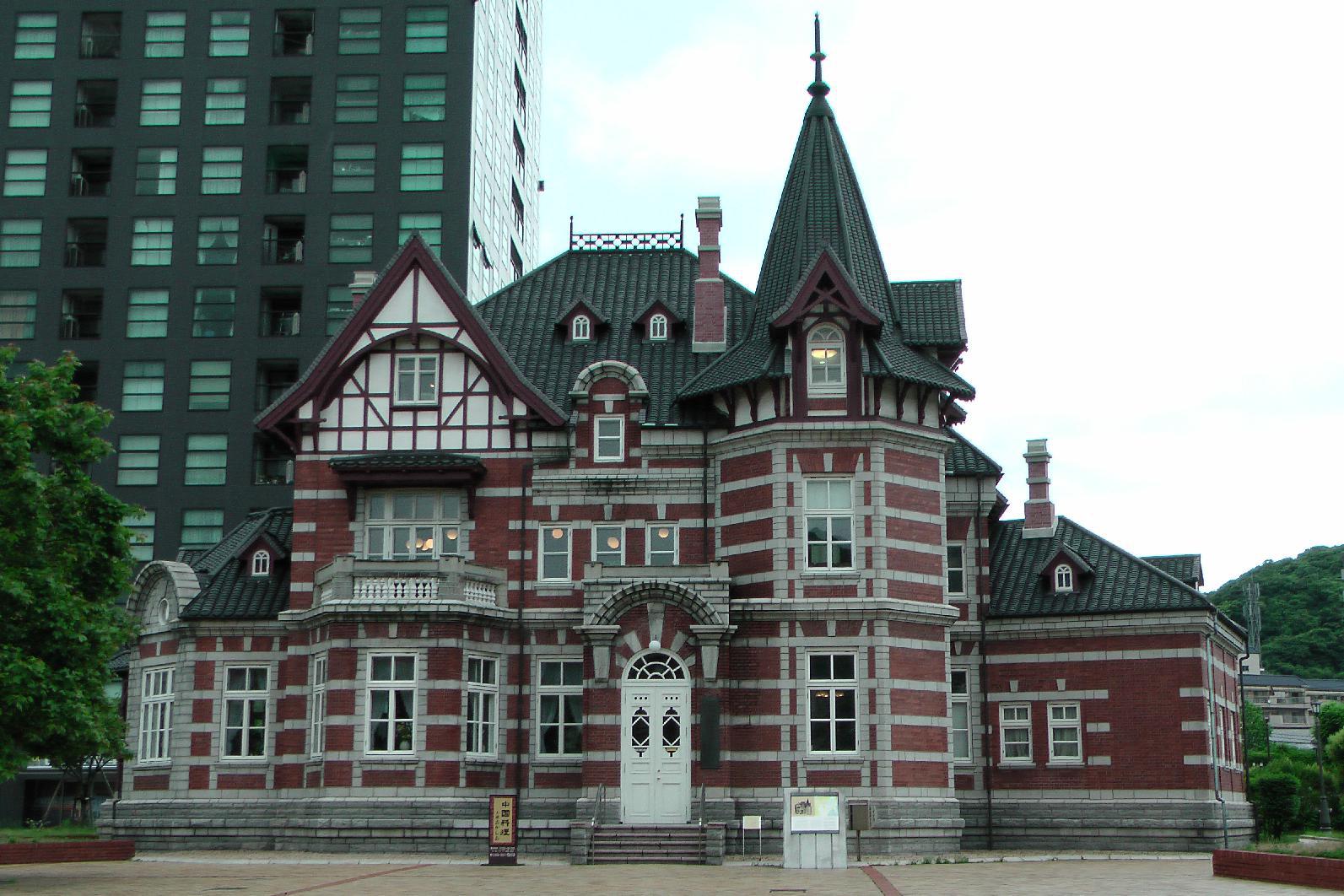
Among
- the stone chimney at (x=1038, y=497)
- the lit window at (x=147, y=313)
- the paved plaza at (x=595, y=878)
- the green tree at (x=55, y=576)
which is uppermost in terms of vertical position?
the lit window at (x=147, y=313)

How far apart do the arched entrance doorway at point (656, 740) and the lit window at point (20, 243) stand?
46.9m

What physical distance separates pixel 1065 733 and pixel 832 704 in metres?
7.66

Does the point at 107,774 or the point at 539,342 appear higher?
the point at 539,342

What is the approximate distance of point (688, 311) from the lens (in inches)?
1791

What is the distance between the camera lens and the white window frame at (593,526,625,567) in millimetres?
41688

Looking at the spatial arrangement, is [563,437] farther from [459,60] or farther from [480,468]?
[459,60]

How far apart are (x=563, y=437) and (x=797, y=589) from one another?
7472 millimetres

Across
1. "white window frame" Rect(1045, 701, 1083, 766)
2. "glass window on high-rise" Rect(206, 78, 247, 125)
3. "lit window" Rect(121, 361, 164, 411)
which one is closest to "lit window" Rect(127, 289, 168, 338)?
"lit window" Rect(121, 361, 164, 411)

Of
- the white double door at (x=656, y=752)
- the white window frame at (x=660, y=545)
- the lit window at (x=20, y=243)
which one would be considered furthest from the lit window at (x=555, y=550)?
the lit window at (x=20, y=243)

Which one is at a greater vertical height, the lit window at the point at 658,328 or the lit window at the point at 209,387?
the lit window at the point at 209,387

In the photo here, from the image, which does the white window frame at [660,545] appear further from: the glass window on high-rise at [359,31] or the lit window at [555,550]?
the glass window on high-rise at [359,31]

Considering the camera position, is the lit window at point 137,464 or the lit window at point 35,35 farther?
the lit window at point 35,35

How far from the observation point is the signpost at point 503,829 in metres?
34.5

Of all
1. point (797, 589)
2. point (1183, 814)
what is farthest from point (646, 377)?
point (1183, 814)
